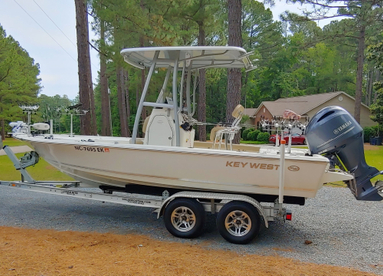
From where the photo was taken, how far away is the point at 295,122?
4.89 meters

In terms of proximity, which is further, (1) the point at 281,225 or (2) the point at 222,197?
(1) the point at 281,225

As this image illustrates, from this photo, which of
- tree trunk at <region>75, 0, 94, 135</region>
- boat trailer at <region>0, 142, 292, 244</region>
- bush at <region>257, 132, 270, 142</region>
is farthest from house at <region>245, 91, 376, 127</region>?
boat trailer at <region>0, 142, 292, 244</region>

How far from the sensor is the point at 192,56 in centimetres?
549

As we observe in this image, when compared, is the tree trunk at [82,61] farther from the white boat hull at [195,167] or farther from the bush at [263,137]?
the bush at [263,137]

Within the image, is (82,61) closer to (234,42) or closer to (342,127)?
(234,42)

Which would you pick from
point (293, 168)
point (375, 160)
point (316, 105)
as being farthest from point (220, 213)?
point (316, 105)

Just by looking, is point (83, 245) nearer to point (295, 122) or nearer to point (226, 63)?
point (295, 122)

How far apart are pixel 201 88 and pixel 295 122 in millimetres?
14459

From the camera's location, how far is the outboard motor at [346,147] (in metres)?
4.70

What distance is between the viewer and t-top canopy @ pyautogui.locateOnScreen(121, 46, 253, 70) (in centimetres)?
496

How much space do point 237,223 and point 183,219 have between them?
0.81 metres

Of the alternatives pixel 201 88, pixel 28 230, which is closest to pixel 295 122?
pixel 28 230

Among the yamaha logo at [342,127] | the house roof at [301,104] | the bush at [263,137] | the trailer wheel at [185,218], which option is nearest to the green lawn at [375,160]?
the yamaha logo at [342,127]

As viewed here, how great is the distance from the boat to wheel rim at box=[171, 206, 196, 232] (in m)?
0.35
